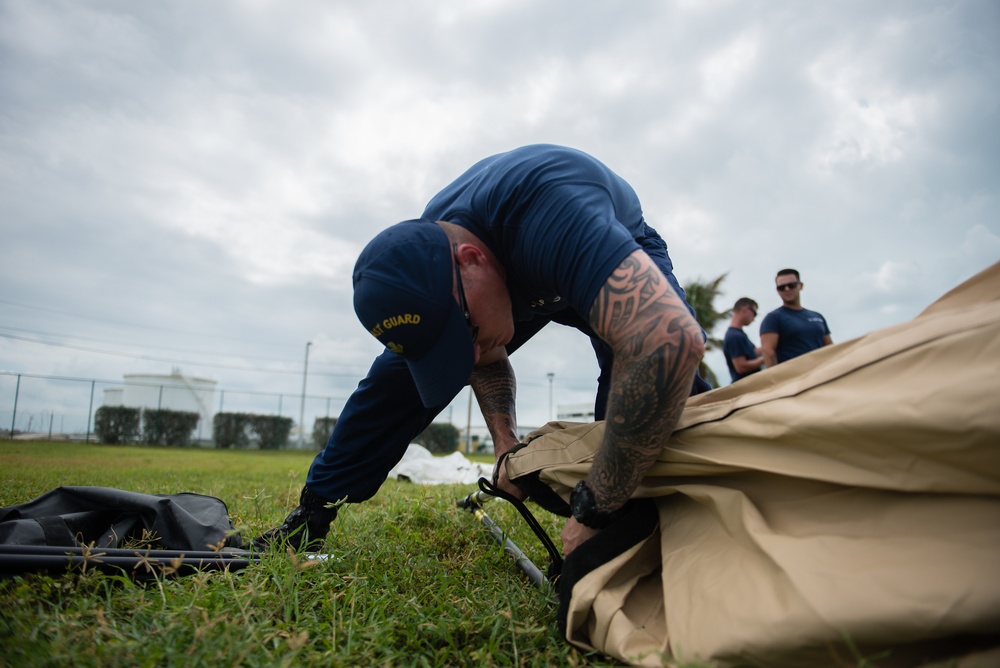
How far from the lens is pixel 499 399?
2455mm

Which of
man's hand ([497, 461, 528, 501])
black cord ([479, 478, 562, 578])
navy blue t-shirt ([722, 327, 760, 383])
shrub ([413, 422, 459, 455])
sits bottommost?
shrub ([413, 422, 459, 455])

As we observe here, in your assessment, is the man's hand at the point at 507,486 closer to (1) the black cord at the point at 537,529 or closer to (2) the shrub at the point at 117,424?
(1) the black cord at the point at 537,529

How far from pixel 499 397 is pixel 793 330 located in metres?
4.26

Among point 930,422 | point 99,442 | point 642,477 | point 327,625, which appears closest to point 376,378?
point 327,625

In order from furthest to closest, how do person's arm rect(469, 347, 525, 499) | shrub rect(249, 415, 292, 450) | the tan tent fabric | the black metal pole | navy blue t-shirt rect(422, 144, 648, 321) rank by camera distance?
1. shrub rect(249, 415, 292, 450)
2. person's arm rect(469, 347, 525, 499)
3. the black metal pole
4. navy blue t-shirt rect(422, 144, 648, 321)
5. the tan tent fabric

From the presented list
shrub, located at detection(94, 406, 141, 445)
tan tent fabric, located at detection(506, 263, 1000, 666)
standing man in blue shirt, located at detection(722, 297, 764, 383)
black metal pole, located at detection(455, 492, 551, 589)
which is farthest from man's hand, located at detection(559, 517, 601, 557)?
shrub, located at detection(94, 406, 141, 445)

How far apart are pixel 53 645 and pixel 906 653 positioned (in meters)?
1.57

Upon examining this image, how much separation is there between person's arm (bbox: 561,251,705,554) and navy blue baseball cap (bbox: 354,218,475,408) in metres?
0.44

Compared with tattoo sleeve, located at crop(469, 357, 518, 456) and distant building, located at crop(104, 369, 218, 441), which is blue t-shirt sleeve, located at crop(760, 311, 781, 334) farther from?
distant building, located at crop(104, 369, 218, 441)

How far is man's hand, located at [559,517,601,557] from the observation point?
1518 millimetres

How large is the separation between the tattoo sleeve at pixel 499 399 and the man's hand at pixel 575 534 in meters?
0.85

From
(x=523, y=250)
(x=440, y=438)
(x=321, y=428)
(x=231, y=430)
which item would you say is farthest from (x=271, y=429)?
(x=523, y=250)

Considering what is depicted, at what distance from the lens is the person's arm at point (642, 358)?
1270 mm

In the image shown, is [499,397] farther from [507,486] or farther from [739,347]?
[739,347]
